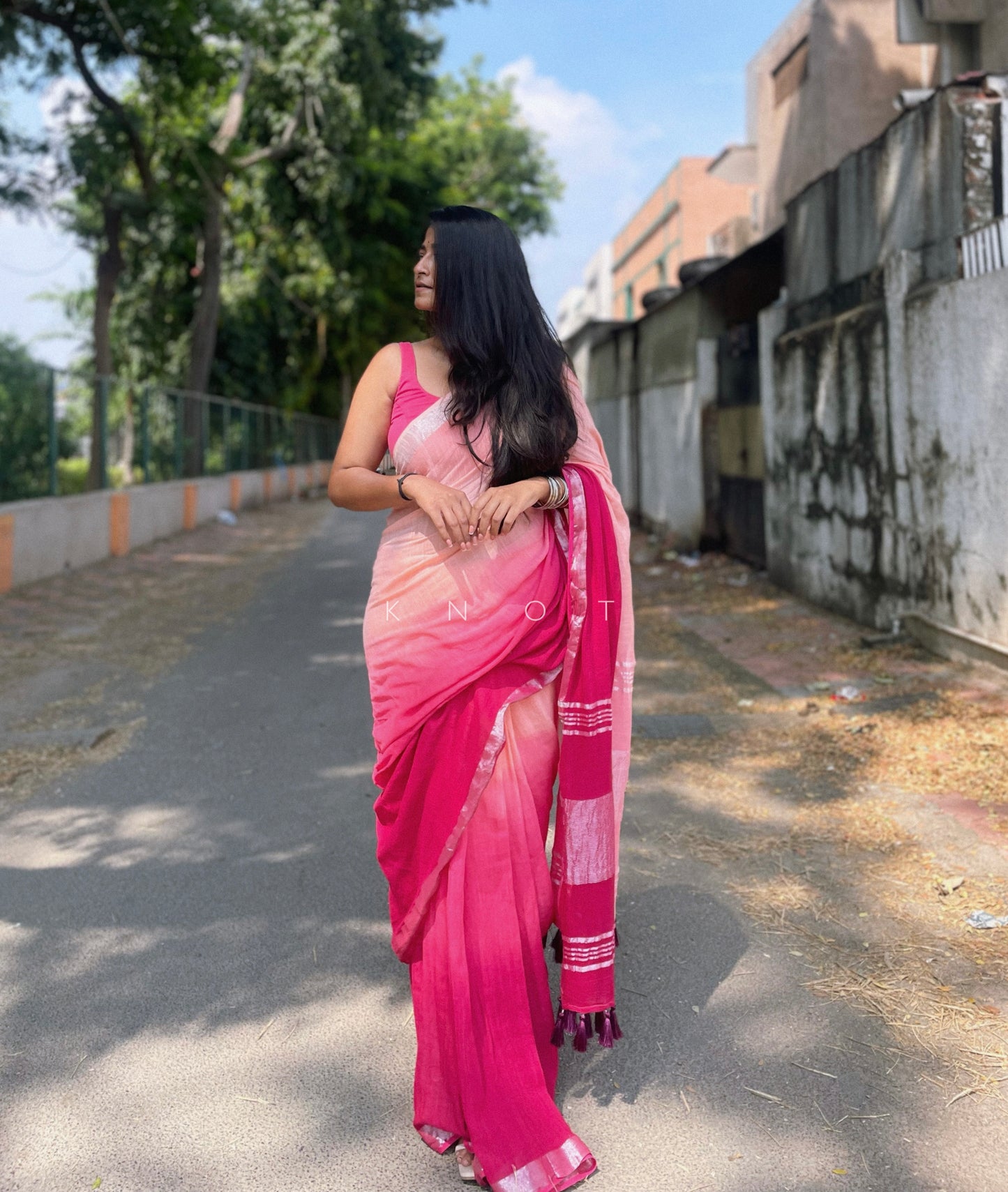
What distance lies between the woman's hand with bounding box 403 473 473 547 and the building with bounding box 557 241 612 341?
3598 cm

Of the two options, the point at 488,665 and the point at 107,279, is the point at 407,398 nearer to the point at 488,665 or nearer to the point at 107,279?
the point at 488,665

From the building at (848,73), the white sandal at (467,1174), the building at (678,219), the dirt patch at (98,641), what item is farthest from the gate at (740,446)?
the building at (678,219)

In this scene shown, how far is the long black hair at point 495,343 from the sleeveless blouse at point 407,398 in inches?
2.4

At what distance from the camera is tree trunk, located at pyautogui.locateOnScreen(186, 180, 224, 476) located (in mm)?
19531

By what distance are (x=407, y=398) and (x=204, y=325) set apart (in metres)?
19.6

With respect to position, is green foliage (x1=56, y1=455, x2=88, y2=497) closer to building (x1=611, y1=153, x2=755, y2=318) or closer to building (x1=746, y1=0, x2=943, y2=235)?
building (x1=746, y1=0, x2=943, y2=235)

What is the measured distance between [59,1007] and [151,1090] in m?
0.50

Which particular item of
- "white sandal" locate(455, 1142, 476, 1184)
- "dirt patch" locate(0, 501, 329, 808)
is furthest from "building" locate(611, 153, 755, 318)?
"white sandal" locate(455, 1142, 476, 1184)

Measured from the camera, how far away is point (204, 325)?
2092 centimetres

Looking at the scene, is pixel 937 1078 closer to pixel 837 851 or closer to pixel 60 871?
pixel 837 851

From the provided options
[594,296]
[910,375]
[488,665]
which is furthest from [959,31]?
[594,296]

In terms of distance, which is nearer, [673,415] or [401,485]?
[401,485]

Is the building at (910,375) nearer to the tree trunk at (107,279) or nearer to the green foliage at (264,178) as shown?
the green foliage at (264,178)

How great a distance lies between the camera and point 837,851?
396 cm
